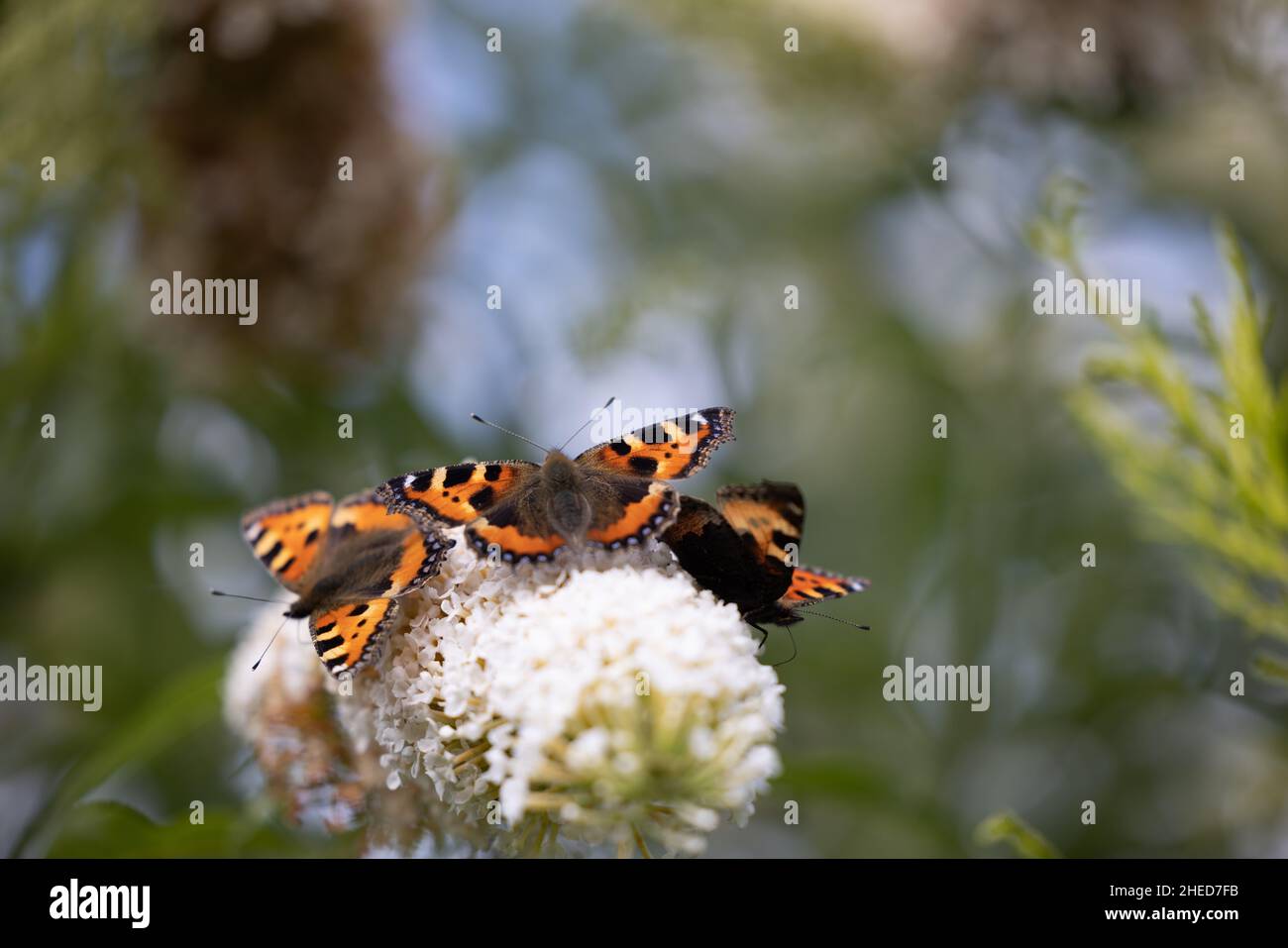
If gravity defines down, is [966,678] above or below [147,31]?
below

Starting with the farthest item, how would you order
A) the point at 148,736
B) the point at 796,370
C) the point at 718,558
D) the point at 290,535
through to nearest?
the point at 796,370
the point at 148,736
the point at 290,535
the point at 718,558

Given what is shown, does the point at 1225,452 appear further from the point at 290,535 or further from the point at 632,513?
the point at 290,535

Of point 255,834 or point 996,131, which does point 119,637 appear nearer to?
point 255,834

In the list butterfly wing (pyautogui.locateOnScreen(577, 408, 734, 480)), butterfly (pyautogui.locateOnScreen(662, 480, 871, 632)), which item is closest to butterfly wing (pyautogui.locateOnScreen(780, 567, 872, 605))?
butterfly (pyautogui.locateOnScreen(662, 480, 871, 632))

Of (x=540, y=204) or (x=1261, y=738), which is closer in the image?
(x=1261, y=738)

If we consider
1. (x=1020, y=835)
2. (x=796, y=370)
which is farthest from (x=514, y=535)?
(x=796, y=370)
